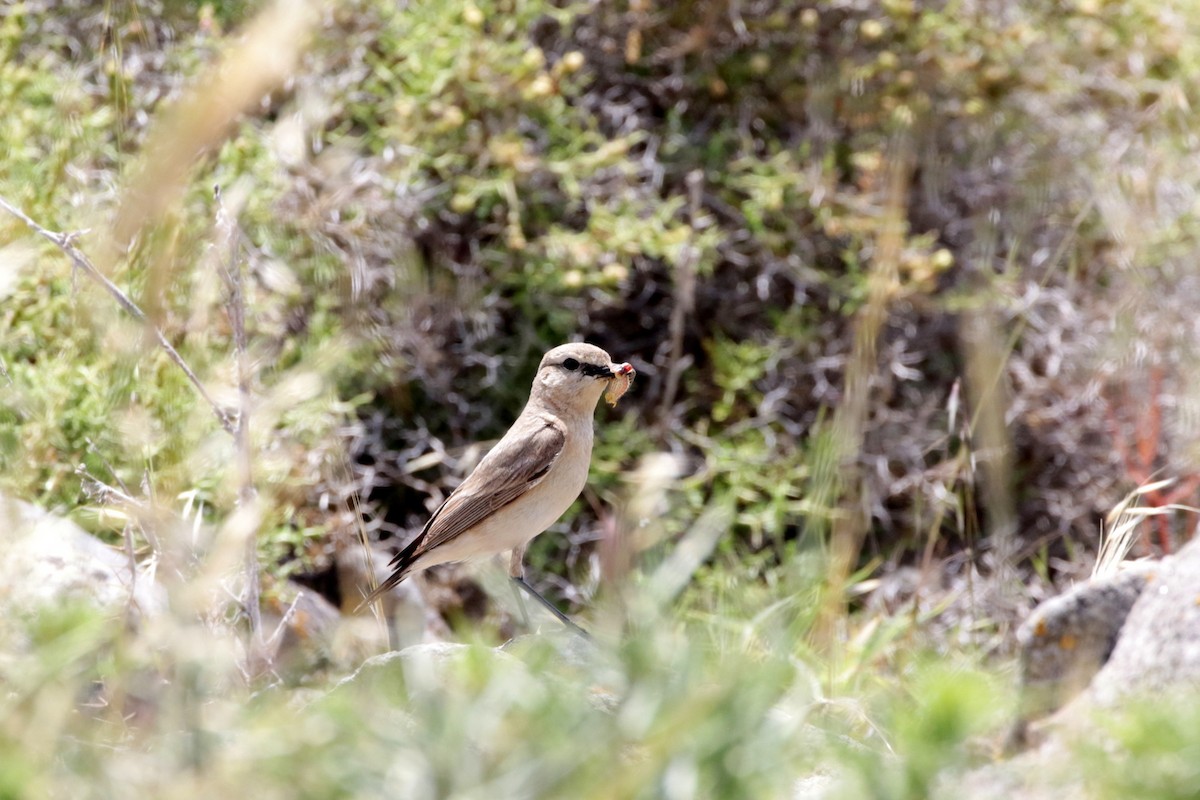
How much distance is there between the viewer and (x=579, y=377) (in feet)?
16.2

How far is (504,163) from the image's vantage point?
6543 mm

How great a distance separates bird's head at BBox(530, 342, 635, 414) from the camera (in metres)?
4.89

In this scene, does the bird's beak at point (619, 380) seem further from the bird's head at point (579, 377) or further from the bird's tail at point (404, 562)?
the bird's tail at point (404, 562)

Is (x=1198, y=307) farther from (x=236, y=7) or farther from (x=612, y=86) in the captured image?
(x=236, y=7)

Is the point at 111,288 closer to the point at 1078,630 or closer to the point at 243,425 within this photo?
the point at 243,425

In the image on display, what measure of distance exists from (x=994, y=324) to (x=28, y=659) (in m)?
5.19

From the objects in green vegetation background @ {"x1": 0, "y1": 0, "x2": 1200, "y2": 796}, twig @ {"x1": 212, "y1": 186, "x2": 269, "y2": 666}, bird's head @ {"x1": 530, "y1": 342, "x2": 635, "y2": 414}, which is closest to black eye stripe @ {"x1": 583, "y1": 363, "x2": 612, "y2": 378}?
bird's head @ {"x1": 530, "y1": 342, "x2": 635, "y2": 414}

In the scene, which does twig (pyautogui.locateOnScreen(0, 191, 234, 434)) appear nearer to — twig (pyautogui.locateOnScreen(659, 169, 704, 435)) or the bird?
the bird

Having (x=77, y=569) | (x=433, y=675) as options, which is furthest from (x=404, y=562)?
(x=433, y=675)

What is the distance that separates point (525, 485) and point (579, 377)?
1.47 feet

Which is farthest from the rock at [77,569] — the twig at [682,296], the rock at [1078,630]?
the rock at [1078,630]

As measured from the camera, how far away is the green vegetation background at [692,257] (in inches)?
215

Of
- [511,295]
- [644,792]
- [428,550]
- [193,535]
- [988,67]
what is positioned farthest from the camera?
[988,67]

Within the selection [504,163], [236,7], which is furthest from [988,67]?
[236,7]
